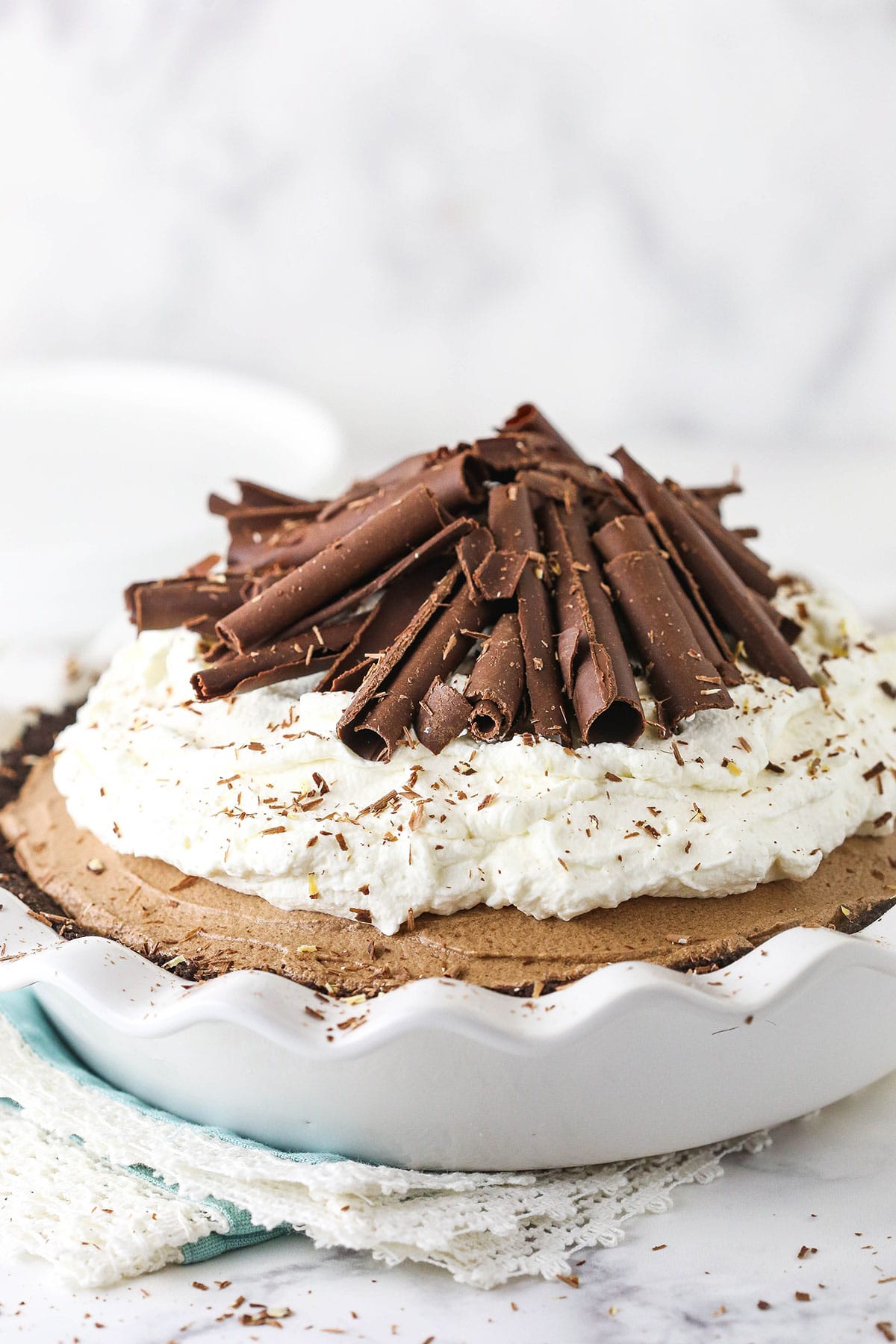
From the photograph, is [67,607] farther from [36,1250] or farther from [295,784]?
[36,1250]

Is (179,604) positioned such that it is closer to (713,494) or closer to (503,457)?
(503,457)

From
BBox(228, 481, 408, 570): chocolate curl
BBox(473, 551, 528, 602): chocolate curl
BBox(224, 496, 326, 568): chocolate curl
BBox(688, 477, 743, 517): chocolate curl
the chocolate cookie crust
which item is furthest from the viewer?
BBox(688, 477, 743, 517): chocolate curl

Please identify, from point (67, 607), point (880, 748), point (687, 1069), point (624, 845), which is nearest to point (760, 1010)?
point (687, 1069)

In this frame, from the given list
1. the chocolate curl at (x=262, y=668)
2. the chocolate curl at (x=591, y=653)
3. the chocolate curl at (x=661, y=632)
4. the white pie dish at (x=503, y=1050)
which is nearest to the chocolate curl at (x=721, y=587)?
the chocolate curl at (x=661, y=632)

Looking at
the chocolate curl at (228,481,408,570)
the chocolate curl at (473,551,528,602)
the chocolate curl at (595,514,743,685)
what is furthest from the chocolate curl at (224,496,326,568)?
the chocolate curl at (595,514,743,685)

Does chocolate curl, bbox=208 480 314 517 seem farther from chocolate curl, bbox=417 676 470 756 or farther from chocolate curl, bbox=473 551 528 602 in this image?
chocolate curl, bbox=417 676 470 756

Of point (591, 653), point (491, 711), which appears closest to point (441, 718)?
point (491, 711)
